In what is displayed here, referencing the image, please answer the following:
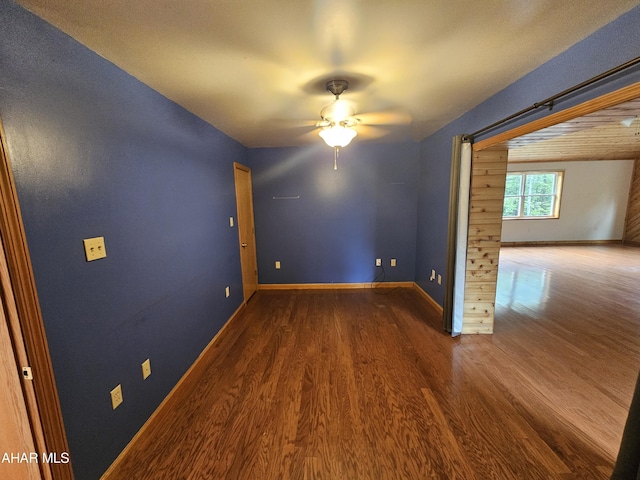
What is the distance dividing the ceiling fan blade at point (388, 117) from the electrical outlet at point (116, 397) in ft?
9.37

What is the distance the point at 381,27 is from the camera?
1.21m

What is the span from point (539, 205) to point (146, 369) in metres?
9.72

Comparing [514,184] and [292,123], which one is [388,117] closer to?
[292,123]

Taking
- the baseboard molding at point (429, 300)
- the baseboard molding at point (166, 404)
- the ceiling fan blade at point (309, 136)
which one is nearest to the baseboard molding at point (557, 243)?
the baseboard molding at point (429, 300)

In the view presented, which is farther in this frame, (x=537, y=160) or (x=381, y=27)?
(x=537, y=160)

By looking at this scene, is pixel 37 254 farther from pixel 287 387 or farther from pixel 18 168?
pixel 287 387

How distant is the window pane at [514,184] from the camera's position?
7129mm

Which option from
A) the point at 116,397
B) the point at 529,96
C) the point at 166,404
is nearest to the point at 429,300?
the point at 529,96

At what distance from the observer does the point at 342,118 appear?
2.10m

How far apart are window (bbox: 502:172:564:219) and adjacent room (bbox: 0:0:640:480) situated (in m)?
5.06

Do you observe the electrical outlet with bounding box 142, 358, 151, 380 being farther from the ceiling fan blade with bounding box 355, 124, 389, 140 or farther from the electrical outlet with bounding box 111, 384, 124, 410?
the ceiling fan blade with bounding box 355, 124, 389, 140

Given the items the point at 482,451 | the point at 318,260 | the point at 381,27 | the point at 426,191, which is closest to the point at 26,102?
the point at 381,27

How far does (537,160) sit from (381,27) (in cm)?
796

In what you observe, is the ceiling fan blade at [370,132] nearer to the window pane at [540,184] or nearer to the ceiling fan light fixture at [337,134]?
the ceiling fan light fixture at [337,134]
